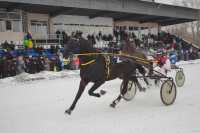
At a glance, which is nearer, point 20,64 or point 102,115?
point 102,115

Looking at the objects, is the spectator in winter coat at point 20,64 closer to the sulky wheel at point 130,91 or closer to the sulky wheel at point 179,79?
the sulky wheel at point 179,79

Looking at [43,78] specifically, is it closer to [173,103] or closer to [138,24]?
[173,103]

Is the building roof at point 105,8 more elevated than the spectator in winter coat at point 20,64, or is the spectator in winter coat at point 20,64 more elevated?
the building roof at point 105,8

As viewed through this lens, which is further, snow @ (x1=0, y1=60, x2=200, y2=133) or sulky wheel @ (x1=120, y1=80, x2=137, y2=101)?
sulky wheel @ (x1=120, y1=80, x2=137, y2=101)

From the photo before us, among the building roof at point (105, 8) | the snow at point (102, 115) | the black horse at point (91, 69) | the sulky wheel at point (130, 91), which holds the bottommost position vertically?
the snow at point (102, 115)

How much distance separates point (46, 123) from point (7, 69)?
12.4 metres

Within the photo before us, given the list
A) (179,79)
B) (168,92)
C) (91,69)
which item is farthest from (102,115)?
(179,79)

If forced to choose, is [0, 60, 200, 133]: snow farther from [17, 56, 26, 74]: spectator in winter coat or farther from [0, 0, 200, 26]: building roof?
[0, 0, 200, 26]: building roof

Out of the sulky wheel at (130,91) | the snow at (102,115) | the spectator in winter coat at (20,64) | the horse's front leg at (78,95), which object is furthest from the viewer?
the spectator in winter coat at (20,64)

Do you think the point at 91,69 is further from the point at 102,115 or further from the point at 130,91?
the point at 130,91

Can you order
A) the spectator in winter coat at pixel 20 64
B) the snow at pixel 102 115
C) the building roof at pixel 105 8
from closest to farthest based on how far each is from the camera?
the snow at pixel 102 115 → the spectator in winter coat at pixel 20 64 → the building roof at pixel 105 8

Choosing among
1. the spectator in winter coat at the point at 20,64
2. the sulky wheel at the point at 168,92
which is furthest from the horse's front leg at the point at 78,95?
the spectator in winter coat at the point at 20,64

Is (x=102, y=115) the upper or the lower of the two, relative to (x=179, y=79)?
lower

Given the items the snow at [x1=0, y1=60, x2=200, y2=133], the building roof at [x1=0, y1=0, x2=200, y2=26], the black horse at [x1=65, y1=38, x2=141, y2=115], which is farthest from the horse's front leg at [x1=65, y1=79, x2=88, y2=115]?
the building roof at [x1=0, y1=0, x2=200, y2=26]
